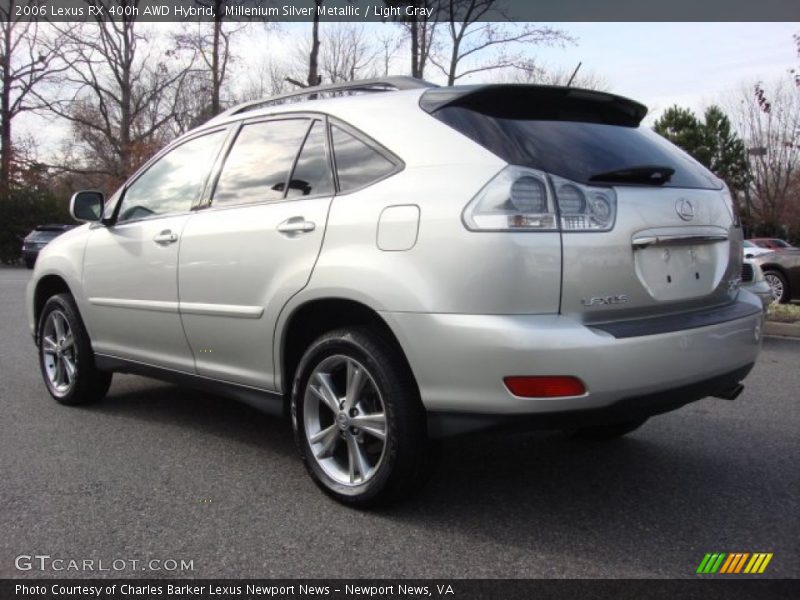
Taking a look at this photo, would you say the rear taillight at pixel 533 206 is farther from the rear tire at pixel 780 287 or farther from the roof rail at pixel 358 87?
the rear tire at pixel 780 287

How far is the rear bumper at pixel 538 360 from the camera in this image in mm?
2375

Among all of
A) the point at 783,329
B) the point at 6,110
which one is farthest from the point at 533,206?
the point at 6,110

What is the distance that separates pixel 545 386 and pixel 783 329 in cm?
705

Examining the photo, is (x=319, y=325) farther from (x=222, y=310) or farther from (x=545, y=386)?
(x=545, y=386)

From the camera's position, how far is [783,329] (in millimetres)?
8211

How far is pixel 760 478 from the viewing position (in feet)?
10.8

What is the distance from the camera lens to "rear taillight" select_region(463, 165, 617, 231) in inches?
96.7

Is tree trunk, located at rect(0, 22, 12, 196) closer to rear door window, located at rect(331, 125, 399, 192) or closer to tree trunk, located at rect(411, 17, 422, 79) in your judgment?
tree trunk, located at rect(411, 17, 422, 79)

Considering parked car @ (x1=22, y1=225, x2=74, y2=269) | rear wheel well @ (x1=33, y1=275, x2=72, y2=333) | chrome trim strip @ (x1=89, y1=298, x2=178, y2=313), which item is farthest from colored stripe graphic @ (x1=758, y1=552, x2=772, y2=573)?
parked car @ (x1=22, y1=225, x2=74, y2=269)

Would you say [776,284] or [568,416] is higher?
[568,416]

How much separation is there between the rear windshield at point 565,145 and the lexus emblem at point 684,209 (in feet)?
0.28

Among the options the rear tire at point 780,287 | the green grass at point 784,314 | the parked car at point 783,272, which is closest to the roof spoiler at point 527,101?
the green grass at point 784,314

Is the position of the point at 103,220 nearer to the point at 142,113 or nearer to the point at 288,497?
the point at 288,497
